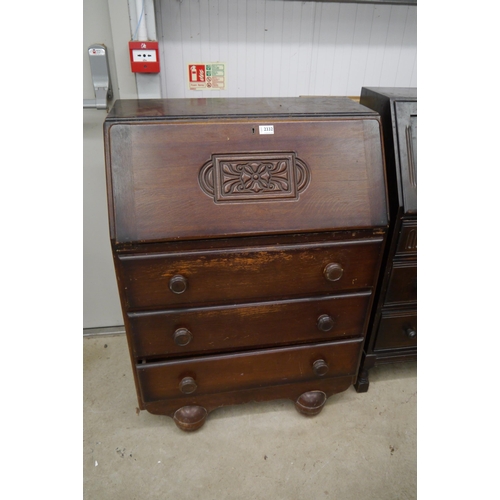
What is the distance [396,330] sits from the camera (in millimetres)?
1577

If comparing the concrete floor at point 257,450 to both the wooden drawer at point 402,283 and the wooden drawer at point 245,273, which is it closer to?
the wooden drawer at point 402,283

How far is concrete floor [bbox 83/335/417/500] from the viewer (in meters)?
1.34

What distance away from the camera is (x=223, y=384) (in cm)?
142

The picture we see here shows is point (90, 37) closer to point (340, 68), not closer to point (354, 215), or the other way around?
point (340, 68)

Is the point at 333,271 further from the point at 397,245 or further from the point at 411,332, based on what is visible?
the point at 411,332

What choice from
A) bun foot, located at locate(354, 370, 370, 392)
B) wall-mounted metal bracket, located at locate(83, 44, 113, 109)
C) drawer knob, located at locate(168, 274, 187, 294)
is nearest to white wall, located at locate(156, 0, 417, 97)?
wall-mounted metal bracket, located at locate(83, 44, 113, 109)

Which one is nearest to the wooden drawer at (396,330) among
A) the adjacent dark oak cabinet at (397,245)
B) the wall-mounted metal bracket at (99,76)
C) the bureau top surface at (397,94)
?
the adjacent dark oak cabinet at (397,245)

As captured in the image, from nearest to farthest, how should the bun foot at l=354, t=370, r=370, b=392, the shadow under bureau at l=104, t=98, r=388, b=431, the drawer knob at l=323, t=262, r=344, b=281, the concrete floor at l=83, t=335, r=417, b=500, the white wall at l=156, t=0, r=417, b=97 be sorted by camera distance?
the shadow under bureau at l=104, t=98, r=388, b=431 → the drawer knob at l=323, t=262, r=344, b=281 → the concrete floor at l=83, t=335, r=417, b=500 → the white wall at l=156, t=0, r=417, b=97 → the bun foot at l=354, t=370, r=370, b=392


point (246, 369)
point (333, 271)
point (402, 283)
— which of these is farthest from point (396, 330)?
point (246, 369)

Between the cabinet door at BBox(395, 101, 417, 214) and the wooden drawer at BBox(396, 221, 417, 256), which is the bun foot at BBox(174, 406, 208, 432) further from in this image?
the cabinet door at BBox(395, 101, 417, 214)

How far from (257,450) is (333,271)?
2.67 feet

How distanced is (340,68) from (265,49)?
0.37 meters

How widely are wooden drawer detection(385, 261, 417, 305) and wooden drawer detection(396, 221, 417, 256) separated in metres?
0.05

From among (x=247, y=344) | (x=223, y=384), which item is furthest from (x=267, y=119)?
(x=223, y=384)
